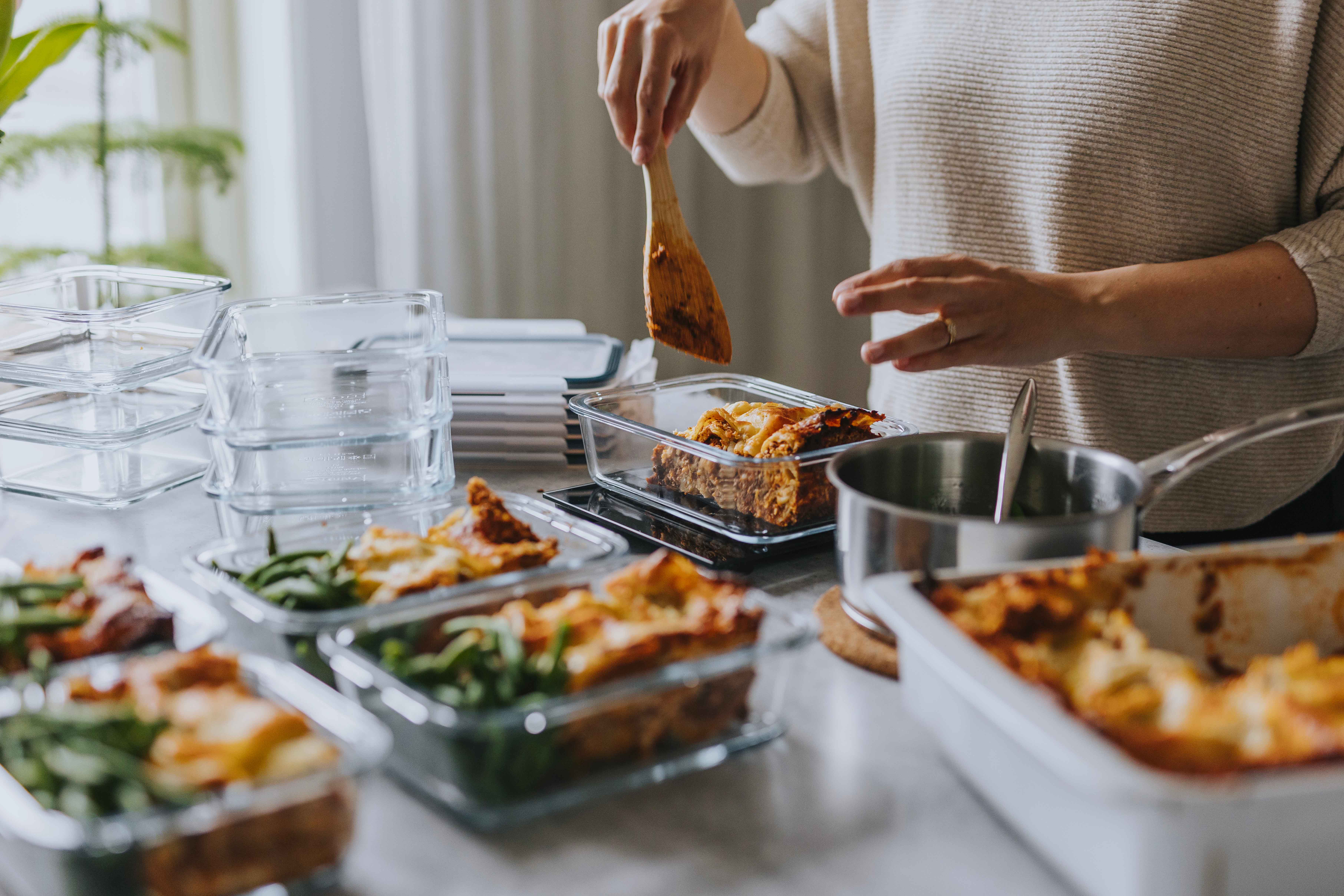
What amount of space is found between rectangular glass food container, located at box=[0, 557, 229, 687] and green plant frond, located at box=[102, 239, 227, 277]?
2.03 metres

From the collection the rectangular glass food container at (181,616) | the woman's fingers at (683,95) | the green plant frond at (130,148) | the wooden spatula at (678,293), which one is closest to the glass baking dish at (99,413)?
the rectangular glass food container at (181,616)

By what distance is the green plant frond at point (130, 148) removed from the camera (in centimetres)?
265

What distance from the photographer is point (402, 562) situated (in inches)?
37.0

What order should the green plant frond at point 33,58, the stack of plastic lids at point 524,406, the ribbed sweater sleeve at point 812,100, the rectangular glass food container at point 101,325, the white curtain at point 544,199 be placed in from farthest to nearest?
the white curtain at point 544,199
the ribbed sweater sleeve at point 812,100
the stack of plastic lids at point 524,406
the green plant frond at point 33,58
the rectangular glass food container at point 101,325

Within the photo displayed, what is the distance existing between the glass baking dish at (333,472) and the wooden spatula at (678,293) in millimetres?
280

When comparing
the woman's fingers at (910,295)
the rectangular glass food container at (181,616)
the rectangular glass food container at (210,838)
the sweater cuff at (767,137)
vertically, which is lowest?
the rectangular glass food container at (210,838)

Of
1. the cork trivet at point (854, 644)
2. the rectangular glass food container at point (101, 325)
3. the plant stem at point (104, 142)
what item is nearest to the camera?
the cork trivet at point (854, 644)

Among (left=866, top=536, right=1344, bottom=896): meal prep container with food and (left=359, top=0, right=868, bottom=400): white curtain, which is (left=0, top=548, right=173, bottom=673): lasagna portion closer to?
(left=866, top=536, right=1344, bottom=896): meal prep container with food

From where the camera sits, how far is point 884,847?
71cm

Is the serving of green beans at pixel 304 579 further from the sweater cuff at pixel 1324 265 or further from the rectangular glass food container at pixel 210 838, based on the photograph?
the sweater cuff at pixel 1324 265

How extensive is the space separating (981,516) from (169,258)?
2352mm

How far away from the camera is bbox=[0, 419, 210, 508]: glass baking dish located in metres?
1.31

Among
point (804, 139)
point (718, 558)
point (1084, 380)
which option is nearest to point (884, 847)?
point (718, 558)

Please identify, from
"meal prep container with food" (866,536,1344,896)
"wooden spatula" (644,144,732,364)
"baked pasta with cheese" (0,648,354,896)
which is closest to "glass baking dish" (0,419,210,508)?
"wooden spatula" (644,144,732,364)
